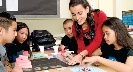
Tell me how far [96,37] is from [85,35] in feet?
0.42

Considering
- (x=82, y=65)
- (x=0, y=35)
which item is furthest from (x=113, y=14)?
(x=0, y=35)

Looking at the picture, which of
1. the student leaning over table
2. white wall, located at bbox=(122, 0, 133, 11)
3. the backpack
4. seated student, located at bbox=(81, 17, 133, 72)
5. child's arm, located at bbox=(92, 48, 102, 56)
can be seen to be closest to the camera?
seated student, located at bbox=(81, 17, 133, 72)

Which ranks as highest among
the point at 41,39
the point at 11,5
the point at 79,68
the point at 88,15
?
the point at 11,5

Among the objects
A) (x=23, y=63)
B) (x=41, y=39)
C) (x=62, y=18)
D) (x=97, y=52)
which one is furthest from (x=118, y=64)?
(x=62, y=18)

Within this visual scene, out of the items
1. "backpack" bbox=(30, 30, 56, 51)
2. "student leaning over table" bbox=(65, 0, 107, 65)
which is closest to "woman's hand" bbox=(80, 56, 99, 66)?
"student leaning over table" bbox=(65, 0, 107, 65)

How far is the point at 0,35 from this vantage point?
1.29 meters

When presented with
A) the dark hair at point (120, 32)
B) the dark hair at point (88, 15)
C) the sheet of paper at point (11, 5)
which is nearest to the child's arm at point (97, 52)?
the dark hair at point (88, 15)

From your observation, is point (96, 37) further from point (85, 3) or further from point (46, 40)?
point (46, 40)

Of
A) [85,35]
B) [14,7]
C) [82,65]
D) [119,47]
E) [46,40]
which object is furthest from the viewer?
[14,7]

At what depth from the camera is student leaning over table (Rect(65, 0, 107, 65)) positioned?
1629 millimetres

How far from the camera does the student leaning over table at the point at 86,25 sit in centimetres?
163

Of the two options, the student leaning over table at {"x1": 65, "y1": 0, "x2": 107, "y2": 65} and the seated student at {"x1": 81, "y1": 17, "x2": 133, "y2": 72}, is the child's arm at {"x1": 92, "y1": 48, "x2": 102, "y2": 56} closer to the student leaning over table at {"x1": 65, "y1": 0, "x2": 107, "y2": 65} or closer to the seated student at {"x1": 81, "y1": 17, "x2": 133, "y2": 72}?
the student leaning over table at {"x1": 65, "y1": 0, "x2": 107, "y2": 65}

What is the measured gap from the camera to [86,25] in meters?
1.83

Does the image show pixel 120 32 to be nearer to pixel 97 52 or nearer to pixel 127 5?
pixel 97 52
